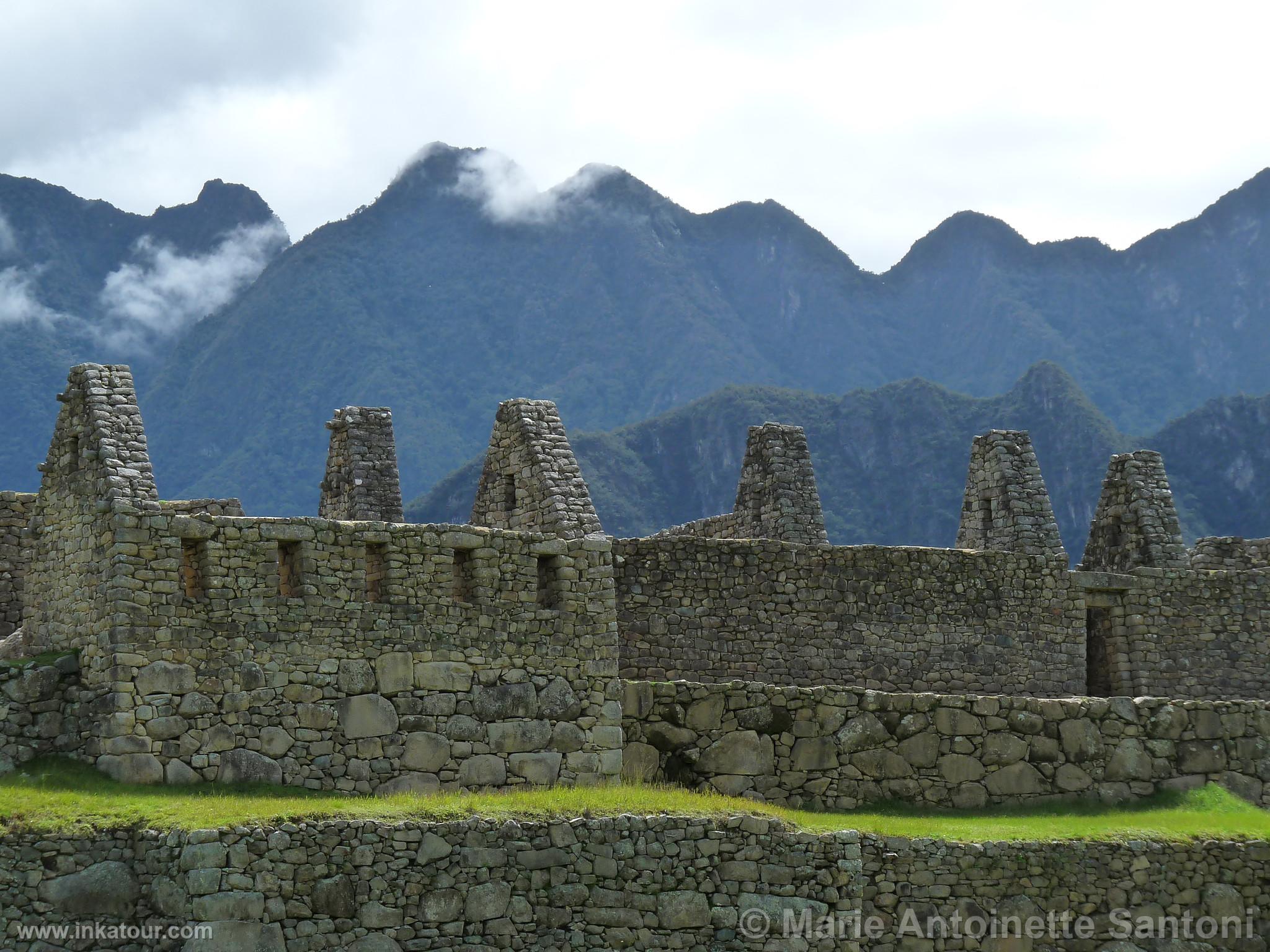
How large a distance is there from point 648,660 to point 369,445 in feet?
18.2

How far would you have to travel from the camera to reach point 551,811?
24.7 meters

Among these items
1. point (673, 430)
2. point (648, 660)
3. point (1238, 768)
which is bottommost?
→ point (1238, 768)

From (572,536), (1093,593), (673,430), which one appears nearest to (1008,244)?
(673,430)

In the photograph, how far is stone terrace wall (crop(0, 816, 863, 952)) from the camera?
2227 cm

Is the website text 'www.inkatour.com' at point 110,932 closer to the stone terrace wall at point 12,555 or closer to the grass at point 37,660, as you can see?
the grass at point 37,660

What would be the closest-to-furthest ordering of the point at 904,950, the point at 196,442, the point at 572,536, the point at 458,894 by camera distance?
the point at 458,894 < the point at 904,950 < the point at 572,536 < the point at 196,442

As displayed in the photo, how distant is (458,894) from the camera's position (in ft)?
78.0

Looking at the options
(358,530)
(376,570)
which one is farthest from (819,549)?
(358,530)

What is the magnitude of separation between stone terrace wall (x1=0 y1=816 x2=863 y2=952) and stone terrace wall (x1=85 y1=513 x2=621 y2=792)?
172 cm

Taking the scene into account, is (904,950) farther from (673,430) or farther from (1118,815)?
(673,430)

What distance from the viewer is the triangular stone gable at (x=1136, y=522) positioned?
121 ft

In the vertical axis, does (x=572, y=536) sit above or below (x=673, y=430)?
below

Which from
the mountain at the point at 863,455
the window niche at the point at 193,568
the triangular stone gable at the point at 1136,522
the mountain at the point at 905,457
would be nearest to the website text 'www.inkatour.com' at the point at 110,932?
the window niche at the point at 193,568

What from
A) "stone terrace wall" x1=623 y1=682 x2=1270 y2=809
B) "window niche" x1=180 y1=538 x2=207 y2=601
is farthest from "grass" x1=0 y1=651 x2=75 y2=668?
"stone terrace wall" x1=623 y1=682 x2=1270 y2=809
